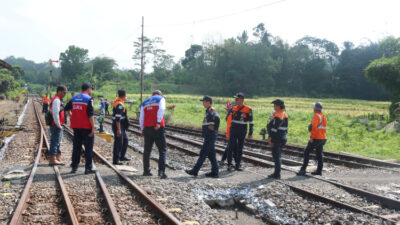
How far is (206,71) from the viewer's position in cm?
9794

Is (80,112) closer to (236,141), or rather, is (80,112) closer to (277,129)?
(236,141)

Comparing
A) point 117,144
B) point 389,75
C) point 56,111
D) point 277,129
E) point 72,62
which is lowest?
point 117,144

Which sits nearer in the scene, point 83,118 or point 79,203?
point 79,203

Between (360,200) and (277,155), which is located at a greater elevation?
(277,155)

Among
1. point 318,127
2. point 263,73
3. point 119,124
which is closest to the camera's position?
point 318,127

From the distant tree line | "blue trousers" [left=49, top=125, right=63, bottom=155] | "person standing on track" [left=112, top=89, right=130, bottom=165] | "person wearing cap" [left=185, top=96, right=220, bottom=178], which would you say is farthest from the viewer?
the distant tree line

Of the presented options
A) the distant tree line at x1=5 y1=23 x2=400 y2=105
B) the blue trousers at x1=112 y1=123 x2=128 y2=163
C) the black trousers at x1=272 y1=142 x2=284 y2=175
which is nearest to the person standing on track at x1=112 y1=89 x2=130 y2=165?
the blue trousers at x1=112 y1=123 x2=128 y2=163

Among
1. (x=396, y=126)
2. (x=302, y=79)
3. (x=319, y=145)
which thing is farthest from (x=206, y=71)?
(x=319, y=145)

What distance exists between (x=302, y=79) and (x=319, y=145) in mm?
92470

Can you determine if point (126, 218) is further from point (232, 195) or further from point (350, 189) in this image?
point (350, 189)

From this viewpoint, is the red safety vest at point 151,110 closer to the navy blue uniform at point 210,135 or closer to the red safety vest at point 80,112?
the navy blue uniform at point 210,135

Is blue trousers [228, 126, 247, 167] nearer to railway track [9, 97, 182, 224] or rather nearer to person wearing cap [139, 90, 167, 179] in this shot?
person wearing cap [139, 90, 167, 179]

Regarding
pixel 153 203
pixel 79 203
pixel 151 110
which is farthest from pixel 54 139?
pixel 153 203

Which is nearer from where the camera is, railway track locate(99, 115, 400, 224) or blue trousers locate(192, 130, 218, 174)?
railway track locate(99, 115, 400, 224)
